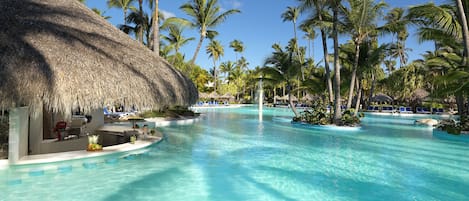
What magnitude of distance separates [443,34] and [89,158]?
44.4ft

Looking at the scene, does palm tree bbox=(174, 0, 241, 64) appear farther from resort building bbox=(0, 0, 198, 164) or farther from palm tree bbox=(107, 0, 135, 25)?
resort building bbox=(0, 0, 198, 164)

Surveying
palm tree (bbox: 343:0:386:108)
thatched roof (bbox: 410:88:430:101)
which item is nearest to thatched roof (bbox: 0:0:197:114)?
palm tree (bbox: 343:0:386:108)

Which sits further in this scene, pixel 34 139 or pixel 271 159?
pixel 271 159

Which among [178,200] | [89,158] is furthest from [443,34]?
[89,158]

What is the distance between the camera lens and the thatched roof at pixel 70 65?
4.65m

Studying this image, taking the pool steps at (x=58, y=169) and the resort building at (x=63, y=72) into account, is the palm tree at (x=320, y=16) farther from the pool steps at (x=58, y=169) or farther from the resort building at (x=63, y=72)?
the pool steps at (x=58, y=169)

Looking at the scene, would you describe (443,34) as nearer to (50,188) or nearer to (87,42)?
(87,42)

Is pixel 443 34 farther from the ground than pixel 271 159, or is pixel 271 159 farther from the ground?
pixel 443 34

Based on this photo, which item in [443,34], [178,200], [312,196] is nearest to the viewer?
[178,200]

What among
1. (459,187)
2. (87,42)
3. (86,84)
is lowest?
(459,187)

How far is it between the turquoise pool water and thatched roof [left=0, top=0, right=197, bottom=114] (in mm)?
1265

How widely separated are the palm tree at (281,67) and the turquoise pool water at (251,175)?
800cm

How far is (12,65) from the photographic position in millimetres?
4625

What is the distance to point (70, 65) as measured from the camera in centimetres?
506
